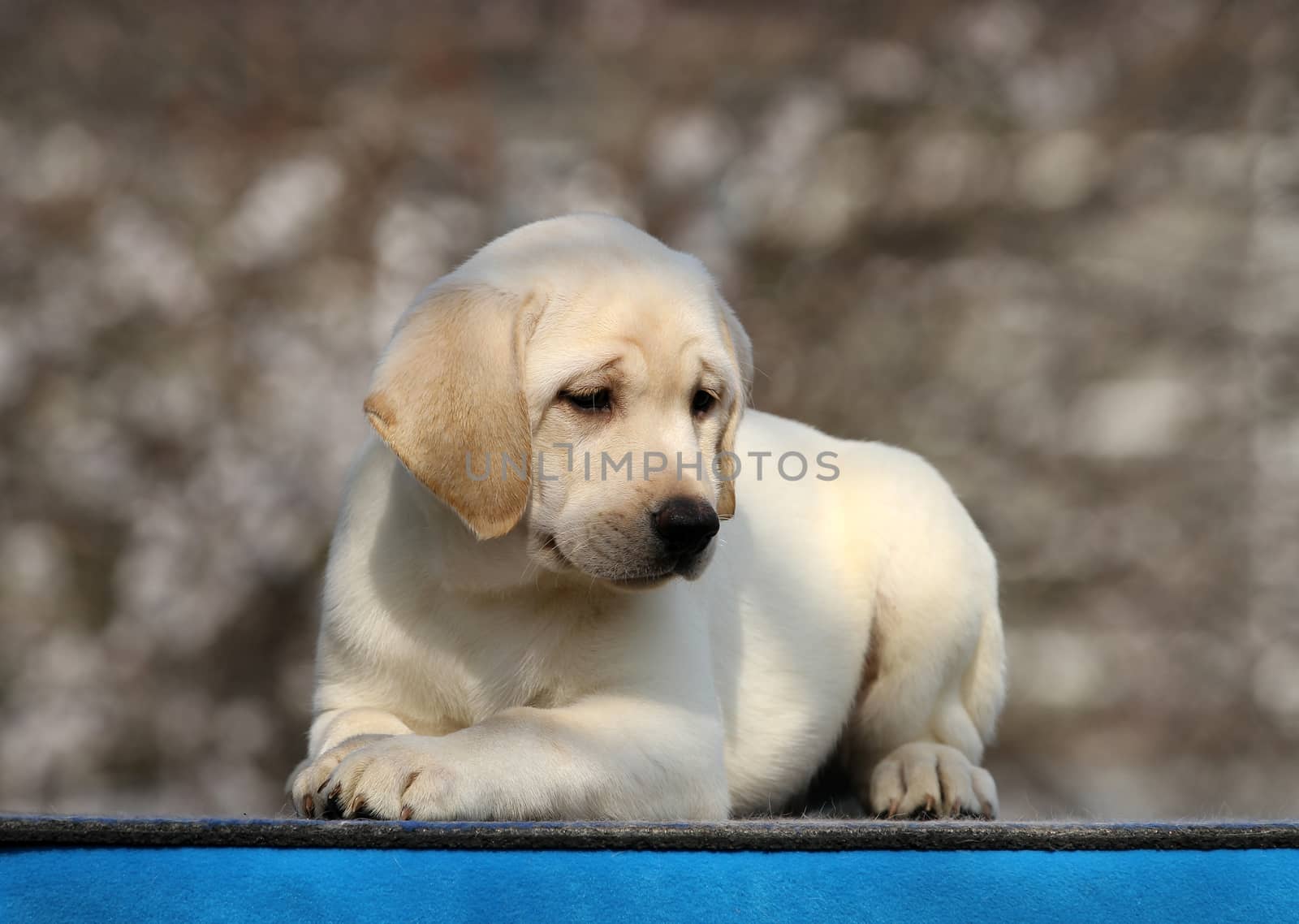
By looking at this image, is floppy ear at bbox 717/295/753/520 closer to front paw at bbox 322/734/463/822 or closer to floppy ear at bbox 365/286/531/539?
floppy ear at bbox 365/286/531/539

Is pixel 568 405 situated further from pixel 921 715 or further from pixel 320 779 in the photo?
pixel 921 715

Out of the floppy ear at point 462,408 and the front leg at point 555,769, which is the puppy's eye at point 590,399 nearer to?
the floppy ear at point 462,408

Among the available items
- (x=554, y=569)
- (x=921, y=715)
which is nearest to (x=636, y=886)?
(x=554, y=569)

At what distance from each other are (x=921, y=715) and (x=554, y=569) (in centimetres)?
143

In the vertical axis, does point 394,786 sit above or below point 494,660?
below

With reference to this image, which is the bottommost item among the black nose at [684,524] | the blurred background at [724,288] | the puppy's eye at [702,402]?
the black nose at [684,524]

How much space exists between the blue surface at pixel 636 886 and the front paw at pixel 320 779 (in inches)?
10.9

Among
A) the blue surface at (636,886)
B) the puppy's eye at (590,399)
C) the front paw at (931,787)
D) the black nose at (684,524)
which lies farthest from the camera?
the front paw at (931,787)

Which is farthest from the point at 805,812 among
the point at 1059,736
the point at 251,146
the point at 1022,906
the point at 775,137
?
the point at 251,146

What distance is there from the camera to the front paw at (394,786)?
7.06ft

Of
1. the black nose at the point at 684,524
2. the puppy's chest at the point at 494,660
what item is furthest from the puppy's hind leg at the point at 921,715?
the black nose at the point at 684,524

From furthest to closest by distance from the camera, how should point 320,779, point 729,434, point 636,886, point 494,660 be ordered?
point 729,434 → point 494,660 → point 320,779 → point 636,886

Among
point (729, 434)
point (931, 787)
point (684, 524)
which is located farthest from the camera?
point (931, 787)

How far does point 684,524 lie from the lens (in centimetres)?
250
